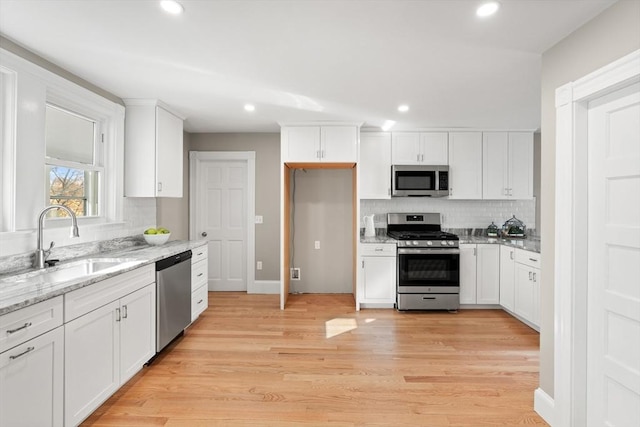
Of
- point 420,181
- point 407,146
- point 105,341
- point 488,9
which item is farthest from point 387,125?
point 105,341

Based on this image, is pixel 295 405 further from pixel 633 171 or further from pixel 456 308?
pixel 456 308

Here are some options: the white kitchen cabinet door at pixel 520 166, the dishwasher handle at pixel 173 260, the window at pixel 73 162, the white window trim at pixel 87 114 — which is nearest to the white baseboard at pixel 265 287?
the dishwasher handle at pixel 173 260

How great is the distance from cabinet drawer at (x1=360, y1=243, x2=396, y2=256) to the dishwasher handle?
2.06 meters

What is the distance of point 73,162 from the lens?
2.76 m

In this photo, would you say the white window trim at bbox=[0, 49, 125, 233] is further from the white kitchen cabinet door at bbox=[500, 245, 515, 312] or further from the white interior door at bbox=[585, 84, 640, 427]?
the white kitchen cabinet door at bbox=[500, 245, 515, 312]

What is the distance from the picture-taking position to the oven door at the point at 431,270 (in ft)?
13.1

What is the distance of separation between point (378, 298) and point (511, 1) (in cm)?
331

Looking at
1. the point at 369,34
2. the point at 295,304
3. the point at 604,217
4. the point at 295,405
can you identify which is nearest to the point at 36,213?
the point at 295,405

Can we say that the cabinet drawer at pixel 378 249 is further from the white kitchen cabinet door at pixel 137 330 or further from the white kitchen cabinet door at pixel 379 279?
the white kitchen cabinet door at pixel 137 330

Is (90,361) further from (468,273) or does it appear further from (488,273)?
(488,273)

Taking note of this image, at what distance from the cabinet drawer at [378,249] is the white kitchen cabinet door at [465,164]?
1114mm

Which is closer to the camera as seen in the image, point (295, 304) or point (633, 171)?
point (633, 171)

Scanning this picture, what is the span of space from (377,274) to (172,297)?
239 centimetres

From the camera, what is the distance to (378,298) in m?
4.14
